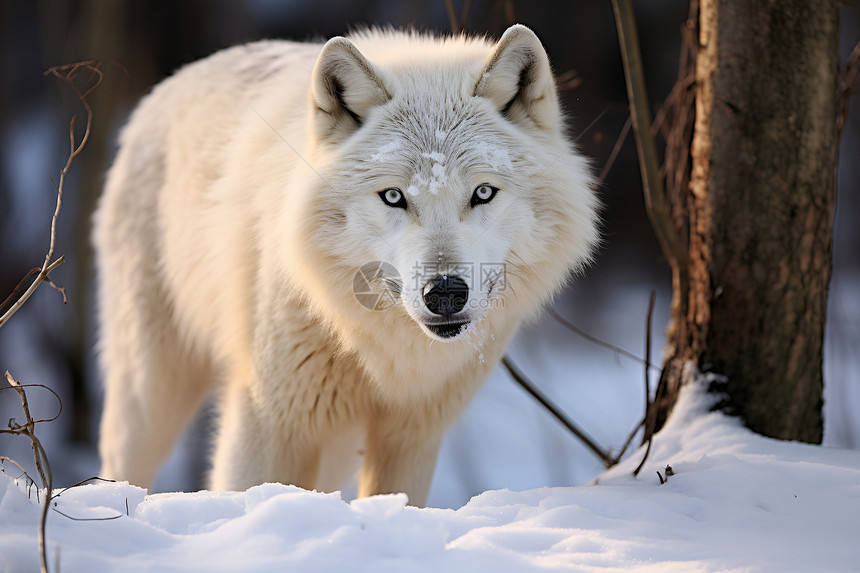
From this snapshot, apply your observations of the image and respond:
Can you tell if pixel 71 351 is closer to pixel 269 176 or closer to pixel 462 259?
pixel 269 176

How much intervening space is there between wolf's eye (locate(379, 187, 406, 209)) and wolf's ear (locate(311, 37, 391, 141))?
35 centimetres

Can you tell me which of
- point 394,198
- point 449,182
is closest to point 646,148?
point 449,182

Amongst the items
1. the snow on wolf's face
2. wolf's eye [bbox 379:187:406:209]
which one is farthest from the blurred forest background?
wolf's eye [bbox 379:187:406:209]

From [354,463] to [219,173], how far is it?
1557mm

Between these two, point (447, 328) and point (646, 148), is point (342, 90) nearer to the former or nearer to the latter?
point (447, 328)

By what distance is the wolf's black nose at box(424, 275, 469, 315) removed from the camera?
2.11 m

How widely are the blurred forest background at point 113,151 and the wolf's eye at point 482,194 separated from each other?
17.1 ft

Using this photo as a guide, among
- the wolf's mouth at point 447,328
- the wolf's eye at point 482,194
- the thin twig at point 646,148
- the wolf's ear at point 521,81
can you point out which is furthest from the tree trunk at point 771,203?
the wolf's mouth at point 447,328

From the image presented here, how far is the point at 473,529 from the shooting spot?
178 cm

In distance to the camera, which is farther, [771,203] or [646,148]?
[646,148]

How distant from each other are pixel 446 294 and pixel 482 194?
16.5 inches

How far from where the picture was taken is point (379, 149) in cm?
243

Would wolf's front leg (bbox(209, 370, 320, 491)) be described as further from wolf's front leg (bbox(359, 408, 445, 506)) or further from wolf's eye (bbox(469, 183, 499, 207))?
wolf's eye (bbox(469, 183, 499, 207))

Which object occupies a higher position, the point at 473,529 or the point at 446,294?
the point at 446,294
